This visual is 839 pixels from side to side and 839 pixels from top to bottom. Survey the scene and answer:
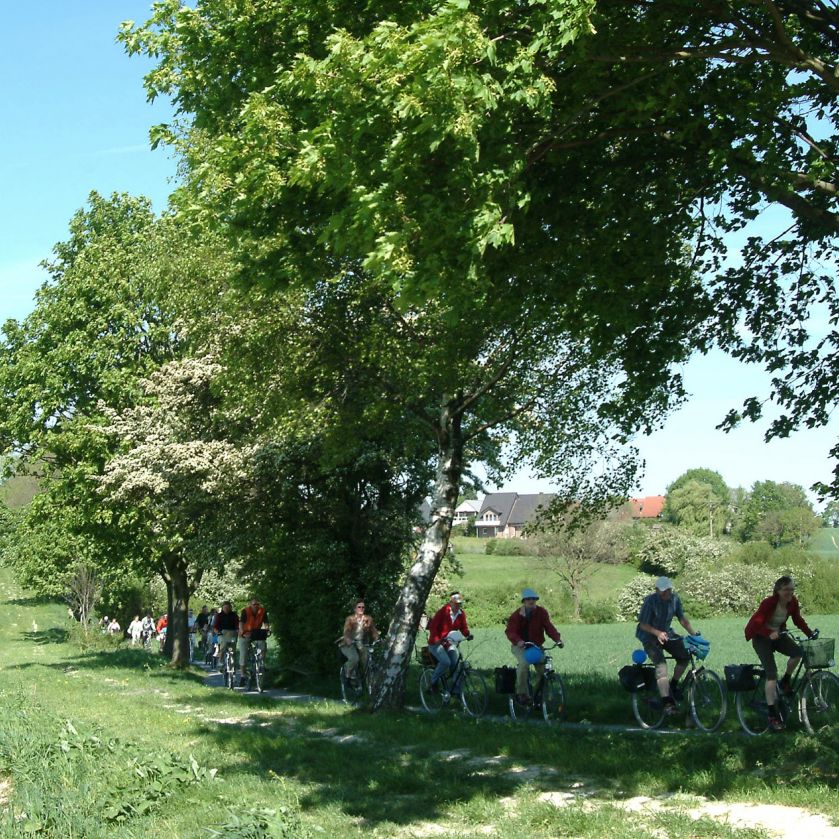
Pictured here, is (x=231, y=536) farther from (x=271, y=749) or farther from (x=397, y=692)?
(x=271, y=749)

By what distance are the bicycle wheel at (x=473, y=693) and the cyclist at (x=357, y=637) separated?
4011mm

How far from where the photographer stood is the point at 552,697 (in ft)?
53.2

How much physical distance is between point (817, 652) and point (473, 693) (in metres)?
6.72

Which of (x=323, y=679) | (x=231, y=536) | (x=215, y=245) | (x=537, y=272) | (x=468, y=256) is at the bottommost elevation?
(x=323, y=679)

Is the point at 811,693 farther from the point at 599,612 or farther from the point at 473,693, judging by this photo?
the point at 599,612

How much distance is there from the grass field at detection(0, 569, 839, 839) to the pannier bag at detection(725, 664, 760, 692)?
22.8 inches

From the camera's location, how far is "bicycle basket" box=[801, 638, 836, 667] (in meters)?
12.5

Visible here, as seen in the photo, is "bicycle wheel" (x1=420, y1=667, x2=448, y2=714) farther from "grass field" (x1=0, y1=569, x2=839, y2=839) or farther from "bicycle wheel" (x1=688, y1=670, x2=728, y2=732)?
"bicycle wheel" (x1=688, y1=670, x2=728, y2=732)

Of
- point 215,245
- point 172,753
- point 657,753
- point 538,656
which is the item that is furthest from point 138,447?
point 657,753

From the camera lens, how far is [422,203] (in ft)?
30.9

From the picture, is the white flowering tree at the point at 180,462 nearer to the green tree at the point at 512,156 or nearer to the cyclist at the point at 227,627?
the cyclist at the point at 227,627

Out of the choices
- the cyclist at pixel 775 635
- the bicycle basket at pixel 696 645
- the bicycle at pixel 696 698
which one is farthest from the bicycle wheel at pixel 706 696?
the cyclist at pixel 775 635

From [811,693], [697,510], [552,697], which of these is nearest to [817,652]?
[811,693]

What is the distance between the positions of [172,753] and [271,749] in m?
1.81
